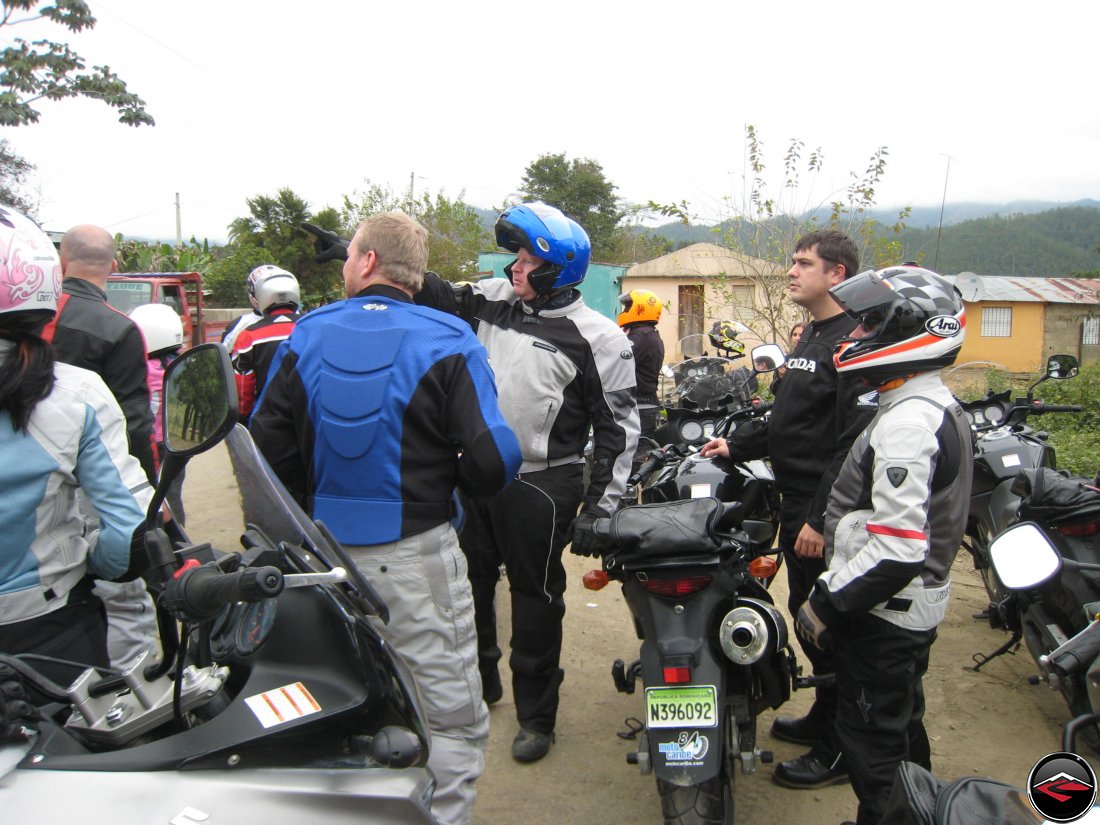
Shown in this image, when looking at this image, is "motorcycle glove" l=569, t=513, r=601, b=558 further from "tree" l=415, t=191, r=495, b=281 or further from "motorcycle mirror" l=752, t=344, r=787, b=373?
"tree" l=415, t=191, r=495, b=281

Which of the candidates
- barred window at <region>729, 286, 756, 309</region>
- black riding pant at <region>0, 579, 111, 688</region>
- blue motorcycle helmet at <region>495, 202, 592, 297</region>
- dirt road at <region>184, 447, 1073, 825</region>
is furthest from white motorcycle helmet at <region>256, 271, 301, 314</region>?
barred window at <region>729, 286, 756, 309</region>

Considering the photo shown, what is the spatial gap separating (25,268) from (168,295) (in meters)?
13.4

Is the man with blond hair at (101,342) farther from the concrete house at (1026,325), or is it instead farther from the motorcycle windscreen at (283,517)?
the concrete house at (1026,325)

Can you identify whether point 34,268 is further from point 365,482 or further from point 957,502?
point 957,502

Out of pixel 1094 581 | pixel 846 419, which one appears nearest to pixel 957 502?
pixel 846 419

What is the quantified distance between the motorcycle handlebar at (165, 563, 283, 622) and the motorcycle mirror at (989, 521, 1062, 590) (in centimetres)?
176

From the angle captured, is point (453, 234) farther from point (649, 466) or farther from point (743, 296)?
point (649, 466)

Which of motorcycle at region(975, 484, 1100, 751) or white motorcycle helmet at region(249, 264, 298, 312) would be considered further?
white motorcycle helmet at region(249, 264, 298, 312)

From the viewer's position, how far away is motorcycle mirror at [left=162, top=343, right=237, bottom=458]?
1.53 m

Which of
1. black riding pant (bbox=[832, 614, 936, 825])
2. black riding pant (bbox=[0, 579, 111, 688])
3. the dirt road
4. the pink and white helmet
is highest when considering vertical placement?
the pink and white helmet

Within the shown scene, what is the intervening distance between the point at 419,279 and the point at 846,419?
5.52 ft

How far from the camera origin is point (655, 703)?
249 centimetres

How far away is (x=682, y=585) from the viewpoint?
2.61 m

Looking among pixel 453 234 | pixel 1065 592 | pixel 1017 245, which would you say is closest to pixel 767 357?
pixel 1065 592
